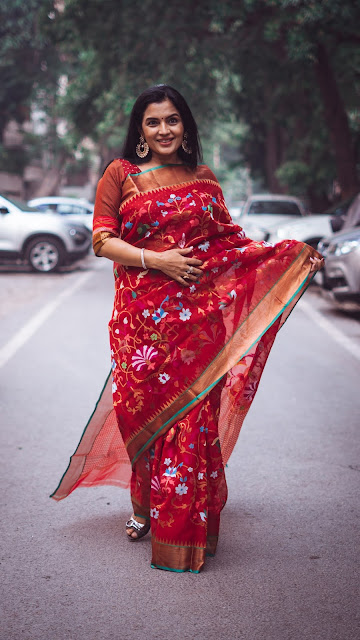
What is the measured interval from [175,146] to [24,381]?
4.00 meters

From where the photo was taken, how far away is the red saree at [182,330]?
3.29 meters

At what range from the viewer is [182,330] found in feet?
11.1

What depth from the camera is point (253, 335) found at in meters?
3.49

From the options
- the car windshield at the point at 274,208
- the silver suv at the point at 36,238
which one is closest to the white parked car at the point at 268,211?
the car windshield at the point at 274,208

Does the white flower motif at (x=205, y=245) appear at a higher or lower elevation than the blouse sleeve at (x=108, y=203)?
lower

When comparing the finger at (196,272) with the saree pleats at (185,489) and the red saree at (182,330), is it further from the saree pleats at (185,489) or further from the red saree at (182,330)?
the saree pleats at (185,489)

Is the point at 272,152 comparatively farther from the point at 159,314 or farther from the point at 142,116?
the point at 159,314

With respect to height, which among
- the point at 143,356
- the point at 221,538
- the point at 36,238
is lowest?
the point at 36,238

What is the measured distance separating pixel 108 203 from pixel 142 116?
0.38m

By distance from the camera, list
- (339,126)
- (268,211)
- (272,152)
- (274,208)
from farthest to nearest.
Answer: (272,152) → (274,208) → (268,211) → (339,126)

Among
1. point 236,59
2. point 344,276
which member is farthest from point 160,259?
point 236,59

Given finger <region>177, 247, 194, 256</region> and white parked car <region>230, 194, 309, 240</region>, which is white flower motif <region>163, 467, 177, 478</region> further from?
white parked car <region>230, 194, 309, 240</region>

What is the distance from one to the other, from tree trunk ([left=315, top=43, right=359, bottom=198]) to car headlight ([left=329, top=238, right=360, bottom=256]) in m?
7.14

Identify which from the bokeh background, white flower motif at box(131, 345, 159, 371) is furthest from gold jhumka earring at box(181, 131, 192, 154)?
the bokeh background
